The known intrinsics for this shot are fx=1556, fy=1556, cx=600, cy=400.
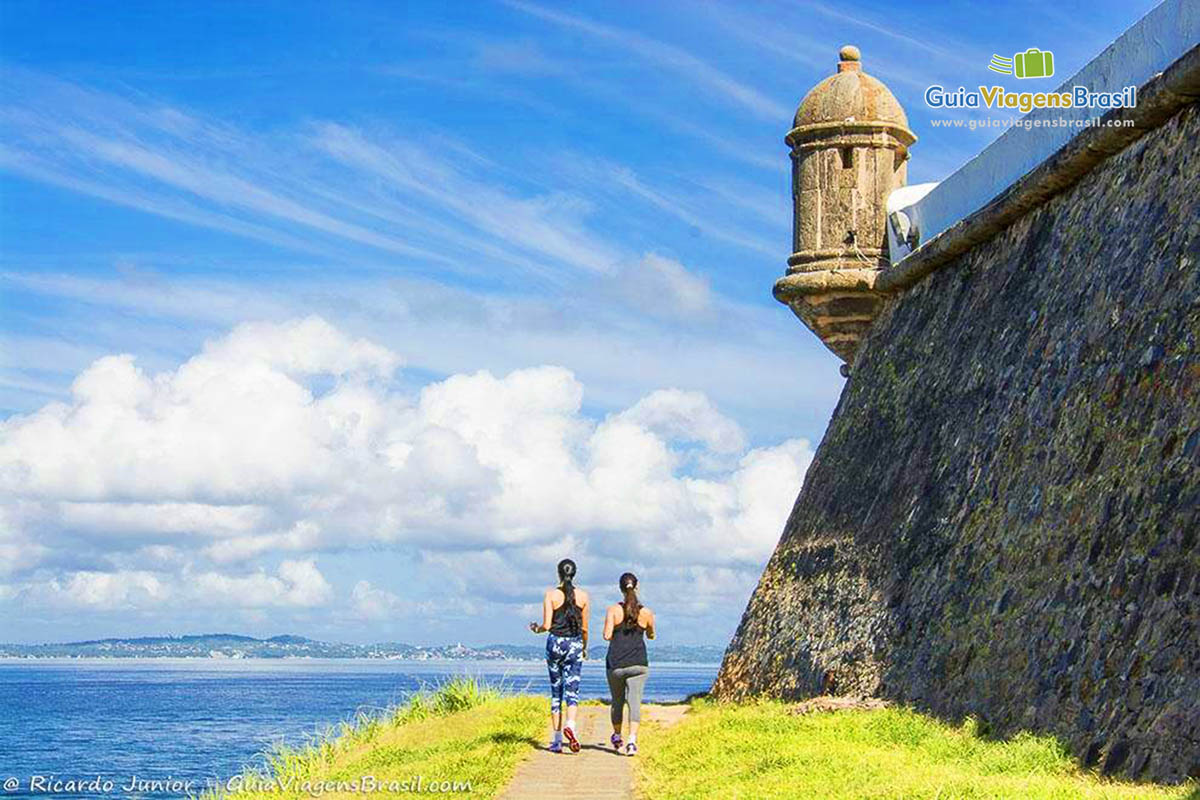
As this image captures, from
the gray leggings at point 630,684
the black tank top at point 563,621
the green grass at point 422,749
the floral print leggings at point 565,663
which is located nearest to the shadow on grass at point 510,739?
the green grass at point 422,749

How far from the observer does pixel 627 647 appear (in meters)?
15.1

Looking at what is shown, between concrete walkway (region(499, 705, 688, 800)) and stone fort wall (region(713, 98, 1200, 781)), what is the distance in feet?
9.76

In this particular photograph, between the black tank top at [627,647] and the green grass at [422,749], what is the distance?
1265mm

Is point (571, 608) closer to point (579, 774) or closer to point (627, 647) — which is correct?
point (627, 647)

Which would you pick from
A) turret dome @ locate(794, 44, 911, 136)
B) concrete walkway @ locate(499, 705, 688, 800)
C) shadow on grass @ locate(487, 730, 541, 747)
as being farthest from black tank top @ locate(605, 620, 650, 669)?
turret dome @ locate(794, 44, 911, 136)

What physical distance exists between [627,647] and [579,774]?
1630 millimetres

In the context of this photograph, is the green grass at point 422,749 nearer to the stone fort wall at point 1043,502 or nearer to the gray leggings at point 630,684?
the gray leggings at point 630,684

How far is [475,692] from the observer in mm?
20828

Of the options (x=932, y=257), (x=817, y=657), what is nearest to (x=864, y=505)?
(x=817, y=657)

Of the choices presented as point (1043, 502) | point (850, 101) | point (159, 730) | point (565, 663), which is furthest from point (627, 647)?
point (159, 730)

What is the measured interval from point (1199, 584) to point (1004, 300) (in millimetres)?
7019

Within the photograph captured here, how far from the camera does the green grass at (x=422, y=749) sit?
13.7 metres

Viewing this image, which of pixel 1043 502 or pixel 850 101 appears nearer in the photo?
pixel 1043 502

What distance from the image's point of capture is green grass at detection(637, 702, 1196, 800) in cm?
1053
